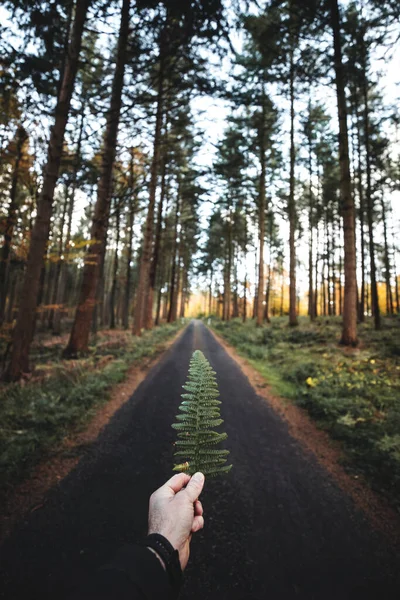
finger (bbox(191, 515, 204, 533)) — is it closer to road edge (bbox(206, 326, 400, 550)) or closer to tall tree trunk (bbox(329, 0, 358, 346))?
road edge (bbox(206, 326, 400, 550))

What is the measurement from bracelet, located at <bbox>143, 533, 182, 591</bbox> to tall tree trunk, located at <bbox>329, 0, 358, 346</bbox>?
10.1 metres

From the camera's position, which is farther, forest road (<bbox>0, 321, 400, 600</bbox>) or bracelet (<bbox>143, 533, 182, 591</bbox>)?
forest road (<bbox>0, 321, 400, 600</bbox>)

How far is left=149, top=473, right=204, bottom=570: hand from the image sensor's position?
1169 millimetres

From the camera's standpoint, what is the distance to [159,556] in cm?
106

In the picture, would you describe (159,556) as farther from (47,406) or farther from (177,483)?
(47,406)

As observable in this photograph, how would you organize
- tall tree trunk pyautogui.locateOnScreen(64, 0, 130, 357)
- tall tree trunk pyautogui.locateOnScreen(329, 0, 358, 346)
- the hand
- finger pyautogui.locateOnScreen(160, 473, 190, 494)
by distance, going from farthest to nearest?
tall tree trunk pyautogui.locateOnScreen(329, 0, 358, 346)
tall tree trunk pyautogui.locateOnScreen(64, 0, 130, 357)
finger pyautogui.locateOnScreen(160, 473, 190, 494)
the hand

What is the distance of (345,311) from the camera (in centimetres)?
980

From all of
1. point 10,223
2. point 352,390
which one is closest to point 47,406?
point 10,223

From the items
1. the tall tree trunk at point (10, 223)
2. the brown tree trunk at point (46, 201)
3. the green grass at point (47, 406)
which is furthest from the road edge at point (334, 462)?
the tall tree trunk at point (10, 223)

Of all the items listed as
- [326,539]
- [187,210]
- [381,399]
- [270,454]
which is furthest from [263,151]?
[326,539]

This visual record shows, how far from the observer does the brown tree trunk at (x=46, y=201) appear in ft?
21.3

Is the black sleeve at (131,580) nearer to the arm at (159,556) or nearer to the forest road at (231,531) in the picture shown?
the arm at (159,556)

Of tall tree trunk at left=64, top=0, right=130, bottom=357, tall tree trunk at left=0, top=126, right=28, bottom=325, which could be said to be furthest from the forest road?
tall tree trunk at left=0, top=126, right=28, bottom=325

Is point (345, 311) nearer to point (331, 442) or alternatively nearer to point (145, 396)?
point (331, 442)
